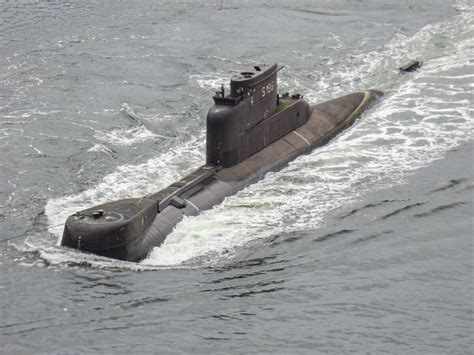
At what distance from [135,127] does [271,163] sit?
9.67 metres

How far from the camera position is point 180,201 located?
38.5m

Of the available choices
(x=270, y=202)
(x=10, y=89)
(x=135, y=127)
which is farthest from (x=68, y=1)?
(x=270, y=202)

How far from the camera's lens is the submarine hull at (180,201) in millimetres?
33812

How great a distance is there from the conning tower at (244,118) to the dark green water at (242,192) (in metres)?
1.98

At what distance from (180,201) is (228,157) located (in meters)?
4.89

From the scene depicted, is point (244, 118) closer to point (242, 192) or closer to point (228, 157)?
point (228, 157)

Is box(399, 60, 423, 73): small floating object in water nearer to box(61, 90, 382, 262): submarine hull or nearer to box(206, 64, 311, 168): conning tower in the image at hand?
box(61, 90, 382, 262): submarine hull

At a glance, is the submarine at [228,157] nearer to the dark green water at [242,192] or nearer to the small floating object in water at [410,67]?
the dark green water at [242,192]

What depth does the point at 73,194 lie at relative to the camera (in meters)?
41.4

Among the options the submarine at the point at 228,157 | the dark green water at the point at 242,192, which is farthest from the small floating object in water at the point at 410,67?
the submarine at the point at 228,157

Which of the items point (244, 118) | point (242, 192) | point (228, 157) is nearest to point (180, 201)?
point (242, 192)

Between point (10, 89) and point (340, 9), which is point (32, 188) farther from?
point (340, 9)

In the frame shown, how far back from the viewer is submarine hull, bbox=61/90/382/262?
33812 millimetres

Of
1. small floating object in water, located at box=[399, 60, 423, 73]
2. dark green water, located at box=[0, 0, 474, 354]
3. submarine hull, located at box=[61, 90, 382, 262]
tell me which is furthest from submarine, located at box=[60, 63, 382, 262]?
small floating object in water, located at box=[399, 60, 423, 73]
